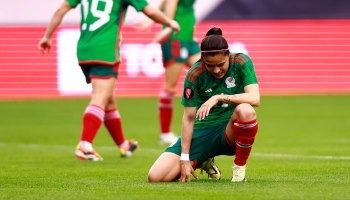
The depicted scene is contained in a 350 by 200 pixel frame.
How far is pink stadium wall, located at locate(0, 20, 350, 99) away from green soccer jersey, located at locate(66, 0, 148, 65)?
10383 millimetres

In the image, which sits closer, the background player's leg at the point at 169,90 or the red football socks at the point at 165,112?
the red football socks at the point at 165,112

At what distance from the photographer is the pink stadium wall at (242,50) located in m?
21.1

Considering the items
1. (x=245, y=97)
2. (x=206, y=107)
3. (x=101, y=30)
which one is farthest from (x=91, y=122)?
(x=206, y=107)

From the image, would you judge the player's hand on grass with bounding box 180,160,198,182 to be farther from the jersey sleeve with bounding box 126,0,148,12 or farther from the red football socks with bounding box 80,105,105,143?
the jersey sleeve with bounding box 126,0,148,12

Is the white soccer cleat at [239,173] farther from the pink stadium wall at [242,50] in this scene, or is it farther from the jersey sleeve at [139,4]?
the pink stadium wall at [242,50]

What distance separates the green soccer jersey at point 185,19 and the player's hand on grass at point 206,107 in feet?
18.7

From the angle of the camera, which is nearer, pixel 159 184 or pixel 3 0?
pixel 159 184

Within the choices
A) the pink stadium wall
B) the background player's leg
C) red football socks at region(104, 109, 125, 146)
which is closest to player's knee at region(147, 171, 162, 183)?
red football socks at region(104, 109, 125, 146)

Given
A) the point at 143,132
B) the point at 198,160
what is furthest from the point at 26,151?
the point at 198,160

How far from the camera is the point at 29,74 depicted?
21.7 m

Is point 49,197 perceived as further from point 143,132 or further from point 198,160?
point 143,132

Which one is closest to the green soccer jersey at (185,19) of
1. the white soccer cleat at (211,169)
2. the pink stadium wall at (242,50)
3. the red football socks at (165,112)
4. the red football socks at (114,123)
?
the red football socks at (165,112)

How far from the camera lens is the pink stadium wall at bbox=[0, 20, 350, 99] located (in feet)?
69.2

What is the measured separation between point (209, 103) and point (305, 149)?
4.18 meters
